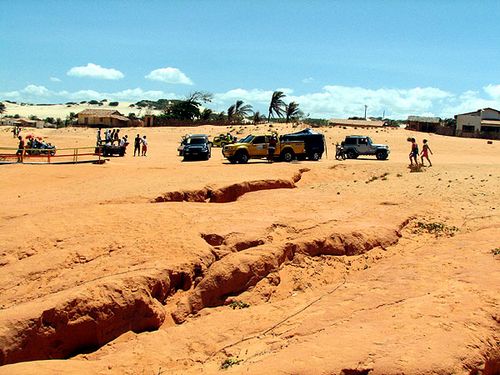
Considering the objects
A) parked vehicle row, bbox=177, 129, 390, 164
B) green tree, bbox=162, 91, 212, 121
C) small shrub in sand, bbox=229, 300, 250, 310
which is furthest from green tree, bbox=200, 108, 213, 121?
small shrub in sand, bbox=229, 300, 250, 310

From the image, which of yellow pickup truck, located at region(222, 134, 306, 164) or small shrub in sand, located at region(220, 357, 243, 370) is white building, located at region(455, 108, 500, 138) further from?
small shrub in sand, located at region(220, 357, 243, 370)

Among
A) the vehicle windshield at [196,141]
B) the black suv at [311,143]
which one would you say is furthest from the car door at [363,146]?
the vehicle windshield at [196,141]

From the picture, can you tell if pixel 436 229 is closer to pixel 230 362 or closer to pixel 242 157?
pixel 230 362

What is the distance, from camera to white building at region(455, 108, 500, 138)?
218 ft

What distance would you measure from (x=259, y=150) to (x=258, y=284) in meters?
19.8

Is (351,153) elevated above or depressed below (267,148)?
below

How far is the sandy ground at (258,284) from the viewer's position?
8203mm

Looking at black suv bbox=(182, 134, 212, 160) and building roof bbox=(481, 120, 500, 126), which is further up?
building roof bbox=(481, 120, 500, 126)

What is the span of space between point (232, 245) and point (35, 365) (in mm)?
4819

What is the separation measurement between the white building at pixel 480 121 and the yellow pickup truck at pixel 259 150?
40124 mm

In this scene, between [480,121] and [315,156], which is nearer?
[315,156]

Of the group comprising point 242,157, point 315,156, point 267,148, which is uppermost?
point 267,148

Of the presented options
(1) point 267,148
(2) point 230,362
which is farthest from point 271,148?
(2) point 230,362

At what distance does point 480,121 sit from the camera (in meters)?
67.2
